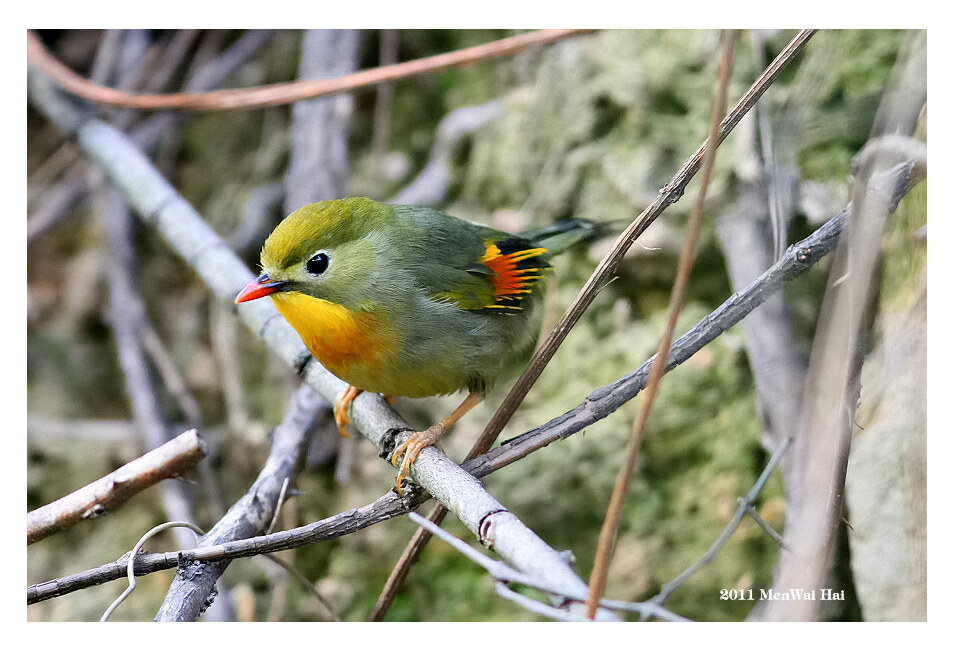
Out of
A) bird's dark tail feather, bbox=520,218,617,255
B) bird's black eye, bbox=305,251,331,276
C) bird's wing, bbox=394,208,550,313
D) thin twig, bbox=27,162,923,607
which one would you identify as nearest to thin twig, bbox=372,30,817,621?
thin twig, bbox=27,162,923,607

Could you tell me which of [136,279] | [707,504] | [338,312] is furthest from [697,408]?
[136,279]

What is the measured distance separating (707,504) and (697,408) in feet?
0.83

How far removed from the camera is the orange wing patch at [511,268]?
6.07 feet

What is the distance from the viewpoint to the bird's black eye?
1.57 m

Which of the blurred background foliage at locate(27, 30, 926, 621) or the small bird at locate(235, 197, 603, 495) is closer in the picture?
the small bird at locate(235, 197, 603, 495)

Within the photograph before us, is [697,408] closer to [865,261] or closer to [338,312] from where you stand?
[865,261]

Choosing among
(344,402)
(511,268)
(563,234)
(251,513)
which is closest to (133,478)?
(251,513)

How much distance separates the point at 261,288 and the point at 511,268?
648mm

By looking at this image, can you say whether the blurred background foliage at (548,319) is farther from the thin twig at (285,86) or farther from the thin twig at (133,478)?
the thin twig at (133,478)

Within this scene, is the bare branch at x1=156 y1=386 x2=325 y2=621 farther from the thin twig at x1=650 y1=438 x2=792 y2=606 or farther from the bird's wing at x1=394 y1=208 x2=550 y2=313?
the thin twig at x1=650 y1=438 x2=792 y2=606

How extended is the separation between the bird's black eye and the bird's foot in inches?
17.3

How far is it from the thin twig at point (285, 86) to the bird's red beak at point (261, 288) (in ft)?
2.56

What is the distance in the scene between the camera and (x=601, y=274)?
131cm
